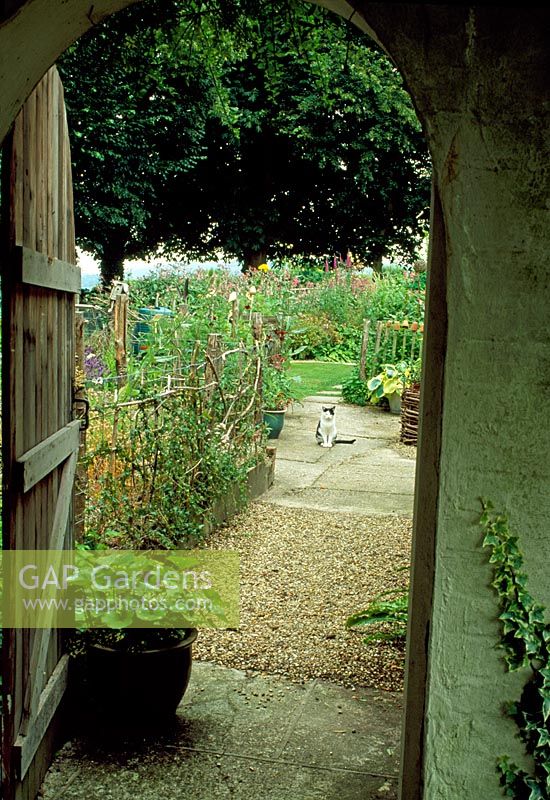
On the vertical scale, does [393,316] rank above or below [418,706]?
above

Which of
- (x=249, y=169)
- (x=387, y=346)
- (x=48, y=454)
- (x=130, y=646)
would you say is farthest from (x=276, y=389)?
(x=249, y=169)

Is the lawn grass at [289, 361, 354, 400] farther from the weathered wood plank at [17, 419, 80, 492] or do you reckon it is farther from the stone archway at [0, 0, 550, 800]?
the stone archway at [0, 0, 550, 800]

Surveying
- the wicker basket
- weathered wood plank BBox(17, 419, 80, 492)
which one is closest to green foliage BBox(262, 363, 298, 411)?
the wicker basket

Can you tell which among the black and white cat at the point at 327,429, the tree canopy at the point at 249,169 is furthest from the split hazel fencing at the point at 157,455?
the tree canopy at the point at 249,169

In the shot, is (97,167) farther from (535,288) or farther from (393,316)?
(535,288)

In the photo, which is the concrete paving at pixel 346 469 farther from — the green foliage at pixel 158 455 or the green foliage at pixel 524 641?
the green foliage at pixel 524 641

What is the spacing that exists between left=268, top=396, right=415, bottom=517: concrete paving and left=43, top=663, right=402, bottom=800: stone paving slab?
3486 mm

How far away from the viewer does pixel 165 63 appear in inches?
169

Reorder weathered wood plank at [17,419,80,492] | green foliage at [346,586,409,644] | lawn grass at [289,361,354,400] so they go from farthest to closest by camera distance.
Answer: lawn grass at [289,361,354,400] < green foliage at [346,586,409,644] < weathered wood plank at [17,419,80,492]

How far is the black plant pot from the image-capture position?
142 inches

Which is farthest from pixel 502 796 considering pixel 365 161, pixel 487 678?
pixel 365 161

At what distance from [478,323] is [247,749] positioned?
7.48ft

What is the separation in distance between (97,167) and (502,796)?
1780cm

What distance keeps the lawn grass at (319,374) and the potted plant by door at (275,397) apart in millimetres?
2194
